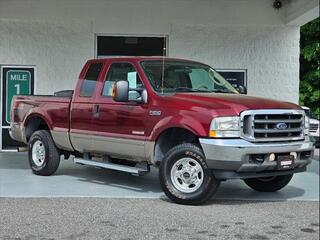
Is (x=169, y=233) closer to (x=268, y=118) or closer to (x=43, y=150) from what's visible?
(x=268, y=118)

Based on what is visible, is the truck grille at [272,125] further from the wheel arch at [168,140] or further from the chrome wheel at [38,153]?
the chrome wheel at [38,153]

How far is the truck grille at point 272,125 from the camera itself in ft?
24.1

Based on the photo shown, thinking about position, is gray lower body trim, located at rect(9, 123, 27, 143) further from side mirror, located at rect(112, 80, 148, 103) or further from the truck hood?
the truck hood

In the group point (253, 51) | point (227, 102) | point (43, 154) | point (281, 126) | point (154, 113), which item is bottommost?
point (43, 154)

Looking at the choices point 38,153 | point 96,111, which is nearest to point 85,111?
point 96,111

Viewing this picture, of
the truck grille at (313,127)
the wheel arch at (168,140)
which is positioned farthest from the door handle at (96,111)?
the truck grille at (313,127)

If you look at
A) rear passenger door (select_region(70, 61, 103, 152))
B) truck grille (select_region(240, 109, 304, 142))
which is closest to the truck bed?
rear passenger door (select_region(70, 61, 103, 152))

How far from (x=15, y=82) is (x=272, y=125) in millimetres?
8162

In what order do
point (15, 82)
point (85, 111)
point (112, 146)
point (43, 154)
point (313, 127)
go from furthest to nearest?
point (313, 127) → point (15, 82) → point (43, 154) → point (85, 111) → point (112, 146)

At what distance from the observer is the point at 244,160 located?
23.7 feet

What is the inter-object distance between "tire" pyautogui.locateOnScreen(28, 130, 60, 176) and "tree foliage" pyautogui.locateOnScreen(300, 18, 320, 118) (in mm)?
13156

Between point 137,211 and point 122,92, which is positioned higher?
point 122,92

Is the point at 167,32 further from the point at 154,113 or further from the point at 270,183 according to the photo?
the point at 154,113

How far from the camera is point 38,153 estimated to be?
9930 mm
